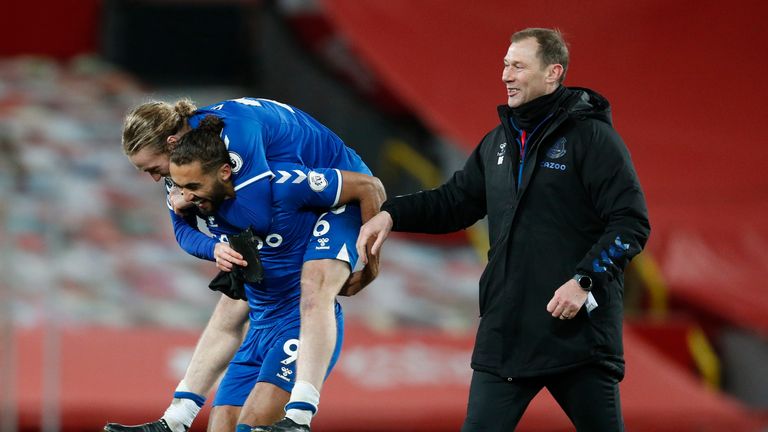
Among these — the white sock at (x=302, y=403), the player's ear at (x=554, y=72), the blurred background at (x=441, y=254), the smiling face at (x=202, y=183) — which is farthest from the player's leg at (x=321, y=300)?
the blurred background at (x=441, y=254)

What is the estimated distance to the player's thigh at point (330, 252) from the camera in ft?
14.6

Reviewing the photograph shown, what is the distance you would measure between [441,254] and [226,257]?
6.43 meters

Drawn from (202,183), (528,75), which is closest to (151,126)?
(202,183)

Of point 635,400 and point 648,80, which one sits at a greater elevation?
point 648,80

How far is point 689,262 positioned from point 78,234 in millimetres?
4028

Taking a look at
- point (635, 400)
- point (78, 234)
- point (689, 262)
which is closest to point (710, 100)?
point (689, 262)

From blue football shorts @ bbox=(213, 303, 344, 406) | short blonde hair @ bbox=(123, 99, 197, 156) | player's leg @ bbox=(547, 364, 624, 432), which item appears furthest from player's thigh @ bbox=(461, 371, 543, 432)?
short blonde hair @ bbox=(123, 99, 197, 156)

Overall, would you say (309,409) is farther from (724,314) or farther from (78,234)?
(724,314)

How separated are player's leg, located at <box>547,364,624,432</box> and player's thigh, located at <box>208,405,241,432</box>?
107 centimetres

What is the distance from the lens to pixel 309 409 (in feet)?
13.9

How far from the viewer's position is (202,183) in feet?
13.9

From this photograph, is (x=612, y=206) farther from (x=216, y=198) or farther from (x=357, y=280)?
(x=216, y=198)

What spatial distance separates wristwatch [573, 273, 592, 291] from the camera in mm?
3930

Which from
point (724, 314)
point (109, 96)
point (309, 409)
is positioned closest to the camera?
point (309, 409)
